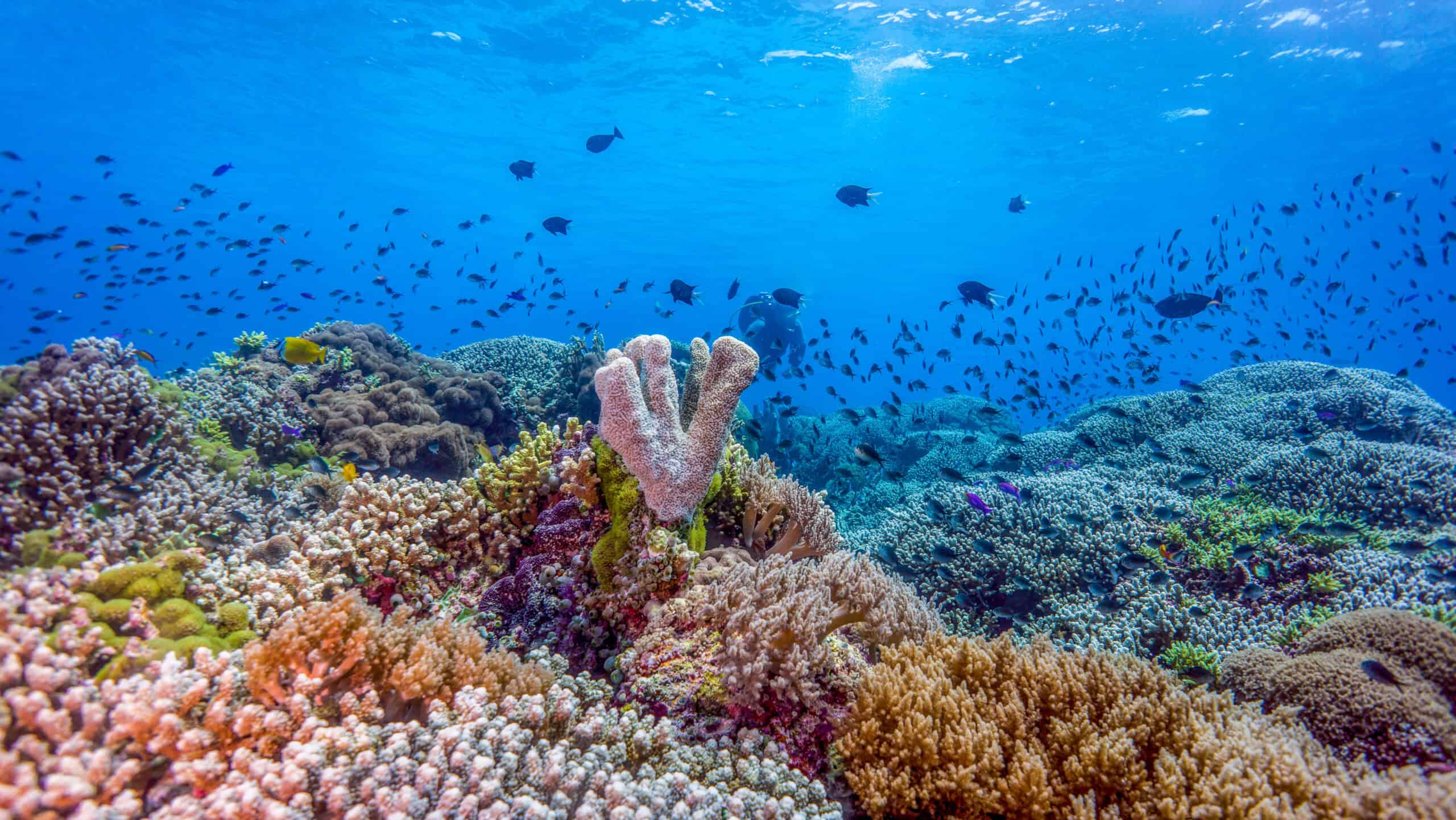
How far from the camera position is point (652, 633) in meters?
3.93

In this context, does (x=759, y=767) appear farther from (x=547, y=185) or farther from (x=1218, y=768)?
(x=547, y=185)

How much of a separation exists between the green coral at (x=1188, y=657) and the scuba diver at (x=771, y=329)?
18802mm

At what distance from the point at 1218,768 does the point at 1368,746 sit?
1828 mm

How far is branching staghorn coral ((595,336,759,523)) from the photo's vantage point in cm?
407

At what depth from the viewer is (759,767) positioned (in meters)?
3.02

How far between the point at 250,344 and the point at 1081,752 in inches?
629

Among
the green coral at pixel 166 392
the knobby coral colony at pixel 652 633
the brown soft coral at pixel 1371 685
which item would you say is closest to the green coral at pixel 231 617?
the knobby coral colony at pixel 652 633

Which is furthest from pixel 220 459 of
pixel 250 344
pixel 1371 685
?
pixel 1371 685

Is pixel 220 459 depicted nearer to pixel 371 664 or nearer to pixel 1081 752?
pixel 371 664

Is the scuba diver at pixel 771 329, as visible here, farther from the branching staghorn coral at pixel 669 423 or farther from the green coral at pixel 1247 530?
the branching staghorn coral at pixel 669 423

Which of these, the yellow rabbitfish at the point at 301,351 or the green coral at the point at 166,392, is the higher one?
the yellow rabbitfish at the point at 301,351

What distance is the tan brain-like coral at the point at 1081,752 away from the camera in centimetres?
267

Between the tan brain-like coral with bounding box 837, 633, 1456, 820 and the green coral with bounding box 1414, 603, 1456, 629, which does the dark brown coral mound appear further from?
the green coral with bounding box 1414, 603, 1456, 629

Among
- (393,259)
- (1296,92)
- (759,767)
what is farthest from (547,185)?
(393,259)
